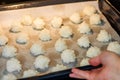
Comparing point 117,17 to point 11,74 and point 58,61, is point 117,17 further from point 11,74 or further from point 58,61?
point 11,74

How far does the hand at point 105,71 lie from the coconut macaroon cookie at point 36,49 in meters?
0.44

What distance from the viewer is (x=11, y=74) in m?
1.35

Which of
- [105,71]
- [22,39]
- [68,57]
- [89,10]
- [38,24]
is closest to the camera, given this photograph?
[105,71]

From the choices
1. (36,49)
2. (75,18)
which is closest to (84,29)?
(75,18)

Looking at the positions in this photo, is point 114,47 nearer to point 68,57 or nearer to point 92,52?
point 92,52

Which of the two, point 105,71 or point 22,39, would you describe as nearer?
point 105,71

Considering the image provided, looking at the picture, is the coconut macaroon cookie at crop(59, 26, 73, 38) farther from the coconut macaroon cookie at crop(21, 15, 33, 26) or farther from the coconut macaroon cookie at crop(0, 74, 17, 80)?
the coconut macaroon cookie at crop(0, 74, 17, 80)

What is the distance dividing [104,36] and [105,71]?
557 millimetres

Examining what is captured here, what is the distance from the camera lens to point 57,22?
1.67 metres

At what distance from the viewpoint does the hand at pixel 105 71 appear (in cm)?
102

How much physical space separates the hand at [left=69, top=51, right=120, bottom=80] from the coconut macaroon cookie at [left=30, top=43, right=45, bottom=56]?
0.44 metres

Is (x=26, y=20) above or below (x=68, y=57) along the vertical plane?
above

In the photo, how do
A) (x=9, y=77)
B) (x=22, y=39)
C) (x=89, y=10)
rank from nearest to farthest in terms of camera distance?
(x=9, y=77) → (x=22, y=39) → (x=89, y=10)

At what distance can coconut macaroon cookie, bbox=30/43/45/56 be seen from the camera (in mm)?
1464
